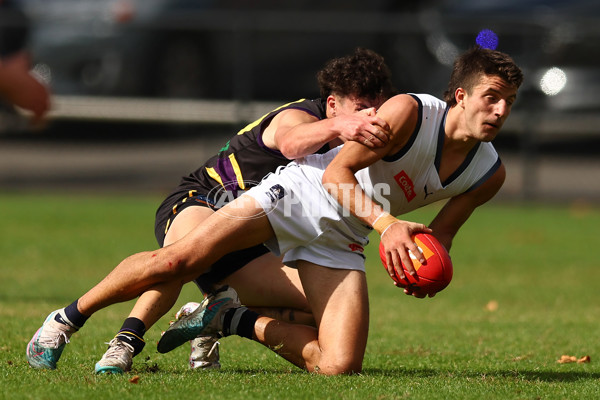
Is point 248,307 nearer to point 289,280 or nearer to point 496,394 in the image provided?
point 289,280

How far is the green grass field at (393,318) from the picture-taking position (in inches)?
187

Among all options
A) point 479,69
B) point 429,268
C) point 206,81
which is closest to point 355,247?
point 429,268

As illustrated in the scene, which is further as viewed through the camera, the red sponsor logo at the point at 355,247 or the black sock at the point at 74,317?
the red sponsor logo at the point at 355,247

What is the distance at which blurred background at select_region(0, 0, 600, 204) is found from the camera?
14.8 metres

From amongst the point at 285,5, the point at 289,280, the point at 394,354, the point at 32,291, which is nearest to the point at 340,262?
the point at 289,280

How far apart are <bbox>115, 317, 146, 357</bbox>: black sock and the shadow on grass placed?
46.5 inches

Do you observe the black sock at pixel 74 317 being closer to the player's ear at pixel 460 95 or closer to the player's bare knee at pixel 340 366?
the player's bare knee at pixel 340 366

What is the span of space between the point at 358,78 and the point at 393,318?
8.70 feet

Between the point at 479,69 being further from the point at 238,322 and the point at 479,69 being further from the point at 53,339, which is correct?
the point at 53,339

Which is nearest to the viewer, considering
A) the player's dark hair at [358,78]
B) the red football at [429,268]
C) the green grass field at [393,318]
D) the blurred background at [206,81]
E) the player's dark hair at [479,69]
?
the green grass field at [393,318]

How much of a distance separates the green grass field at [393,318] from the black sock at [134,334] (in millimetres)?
144

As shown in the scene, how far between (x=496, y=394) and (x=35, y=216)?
887cm


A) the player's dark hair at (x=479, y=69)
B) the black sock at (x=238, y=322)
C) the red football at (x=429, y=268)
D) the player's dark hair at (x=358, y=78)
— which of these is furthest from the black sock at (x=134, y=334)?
the player's dark hair at (x=479, y=69)

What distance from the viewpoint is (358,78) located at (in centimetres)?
585
